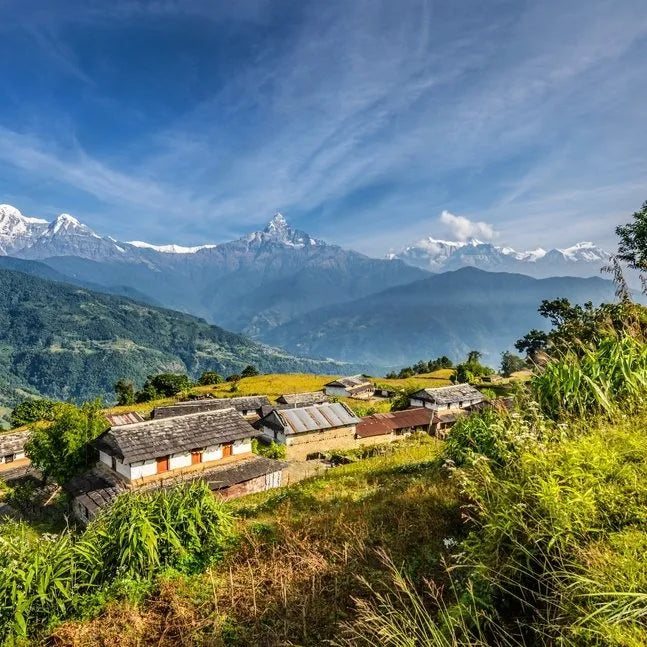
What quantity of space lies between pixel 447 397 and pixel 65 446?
49042mm

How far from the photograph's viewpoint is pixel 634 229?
109ft

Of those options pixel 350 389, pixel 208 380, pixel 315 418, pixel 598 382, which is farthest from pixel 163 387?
pixel 598 382

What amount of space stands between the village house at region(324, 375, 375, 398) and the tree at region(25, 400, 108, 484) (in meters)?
55.9

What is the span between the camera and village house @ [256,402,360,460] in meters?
40.7

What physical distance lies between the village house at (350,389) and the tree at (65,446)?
55.9m

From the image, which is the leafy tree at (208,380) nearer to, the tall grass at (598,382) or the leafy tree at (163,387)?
the leafy tree at (163,387)

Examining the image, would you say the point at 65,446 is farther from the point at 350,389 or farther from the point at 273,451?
the point at 350,389

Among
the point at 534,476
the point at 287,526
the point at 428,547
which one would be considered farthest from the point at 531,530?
the point at 287,526

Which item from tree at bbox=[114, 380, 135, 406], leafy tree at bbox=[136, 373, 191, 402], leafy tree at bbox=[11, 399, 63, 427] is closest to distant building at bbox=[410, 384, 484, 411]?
leafy tree at bbox=[136, 373, 191, 402]

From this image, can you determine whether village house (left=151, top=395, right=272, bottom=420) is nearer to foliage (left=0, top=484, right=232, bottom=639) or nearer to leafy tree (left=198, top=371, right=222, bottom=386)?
leafy tree (left=198, top=371, right=222, bottom=386)

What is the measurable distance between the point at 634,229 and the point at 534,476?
37.4 meters

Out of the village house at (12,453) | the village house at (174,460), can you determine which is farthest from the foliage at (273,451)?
the village house at (12,453)

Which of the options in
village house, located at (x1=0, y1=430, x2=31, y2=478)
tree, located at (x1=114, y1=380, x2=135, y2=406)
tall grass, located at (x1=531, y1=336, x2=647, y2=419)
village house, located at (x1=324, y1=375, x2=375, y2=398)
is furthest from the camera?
tree, located at (x1=114, y1=380, x2=135, y2=406)

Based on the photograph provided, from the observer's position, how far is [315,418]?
42.9m
